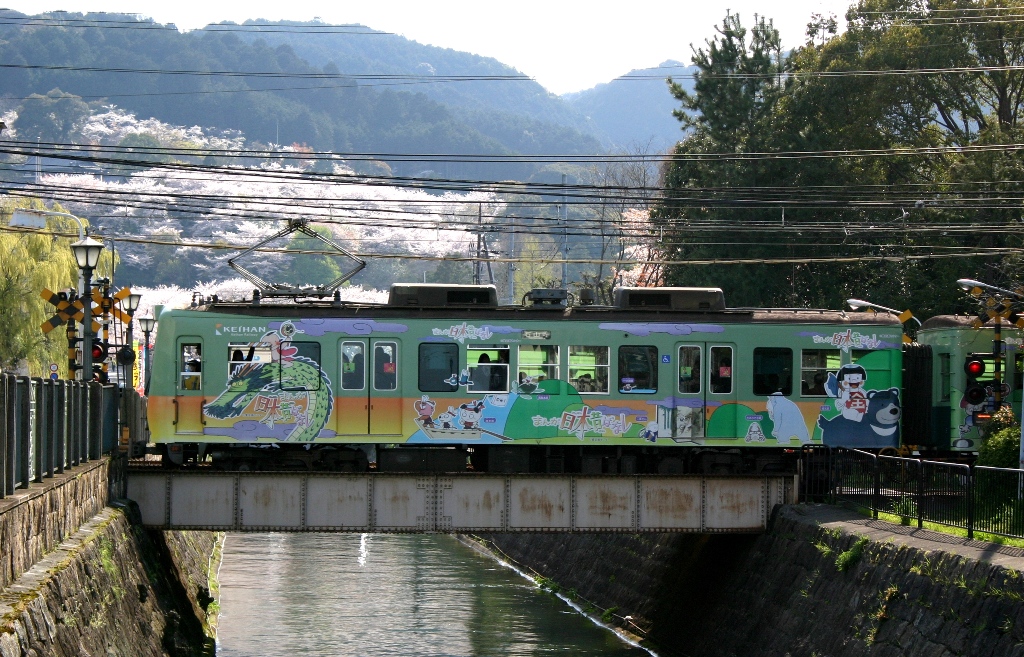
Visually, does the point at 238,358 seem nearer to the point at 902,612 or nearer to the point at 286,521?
the point at 286,521

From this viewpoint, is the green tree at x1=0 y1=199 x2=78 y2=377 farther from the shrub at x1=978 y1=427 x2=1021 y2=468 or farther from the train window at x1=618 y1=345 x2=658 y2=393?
the shrub at x1=978 y1=427 x2=1021 y2=468

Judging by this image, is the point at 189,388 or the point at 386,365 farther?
the point at 386,365

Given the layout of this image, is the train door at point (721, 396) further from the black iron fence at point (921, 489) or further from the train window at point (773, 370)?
the black iron fence at point (921, 489)

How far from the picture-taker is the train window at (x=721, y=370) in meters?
24.0

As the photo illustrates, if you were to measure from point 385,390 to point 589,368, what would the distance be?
364cm

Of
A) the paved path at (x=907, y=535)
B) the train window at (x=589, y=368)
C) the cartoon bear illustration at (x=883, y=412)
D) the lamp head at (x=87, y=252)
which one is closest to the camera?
the paved path at (x=907, y=535)

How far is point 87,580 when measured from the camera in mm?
14812

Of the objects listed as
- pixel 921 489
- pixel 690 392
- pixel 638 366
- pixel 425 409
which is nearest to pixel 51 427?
pixel 425 409

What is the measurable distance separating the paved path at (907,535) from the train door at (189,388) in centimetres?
1008

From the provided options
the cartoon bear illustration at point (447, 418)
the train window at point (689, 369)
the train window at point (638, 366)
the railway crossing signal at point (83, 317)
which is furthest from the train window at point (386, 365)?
the railway crossing signal at point (83, 317)

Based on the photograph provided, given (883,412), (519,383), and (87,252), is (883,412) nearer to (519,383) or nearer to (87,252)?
(519,383)

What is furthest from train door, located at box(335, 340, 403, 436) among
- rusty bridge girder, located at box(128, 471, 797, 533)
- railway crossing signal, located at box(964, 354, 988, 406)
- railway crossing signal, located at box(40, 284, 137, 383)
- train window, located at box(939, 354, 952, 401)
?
train window, located at box(939, 354, 952, 401)

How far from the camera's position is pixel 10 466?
1349cm

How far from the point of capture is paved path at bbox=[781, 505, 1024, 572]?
15.3m
